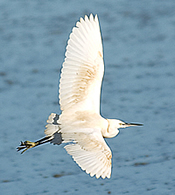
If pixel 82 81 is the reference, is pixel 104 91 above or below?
above

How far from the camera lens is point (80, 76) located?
5.60m

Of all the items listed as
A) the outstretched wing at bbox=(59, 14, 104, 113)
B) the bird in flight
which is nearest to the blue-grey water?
the bird in flight

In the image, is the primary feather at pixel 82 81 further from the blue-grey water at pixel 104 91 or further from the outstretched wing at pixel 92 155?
the blue-grey water at pixel 104 91

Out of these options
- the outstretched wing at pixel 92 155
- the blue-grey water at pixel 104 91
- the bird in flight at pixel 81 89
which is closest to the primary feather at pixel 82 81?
the bird in flight at pixel 81 89

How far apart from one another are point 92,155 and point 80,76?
90cm

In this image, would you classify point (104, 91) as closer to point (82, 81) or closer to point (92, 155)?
point (82, 81)

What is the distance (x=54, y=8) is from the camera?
1038cm

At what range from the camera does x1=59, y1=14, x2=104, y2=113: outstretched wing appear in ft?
18.2

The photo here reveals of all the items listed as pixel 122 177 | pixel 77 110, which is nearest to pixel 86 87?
pixel 77 110

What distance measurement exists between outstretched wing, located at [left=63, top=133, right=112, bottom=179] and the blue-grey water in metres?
1.11

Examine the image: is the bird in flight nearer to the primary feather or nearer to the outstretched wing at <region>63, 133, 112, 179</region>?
the primary feather

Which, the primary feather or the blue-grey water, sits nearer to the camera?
the primary feather

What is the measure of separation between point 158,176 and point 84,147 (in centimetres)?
148

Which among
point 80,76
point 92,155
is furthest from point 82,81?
point 92,155
